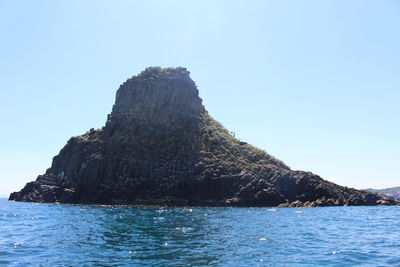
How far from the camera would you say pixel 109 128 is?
134375 mm

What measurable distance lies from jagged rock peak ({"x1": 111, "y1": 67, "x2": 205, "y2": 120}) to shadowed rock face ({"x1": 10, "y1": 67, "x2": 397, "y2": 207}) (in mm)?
413

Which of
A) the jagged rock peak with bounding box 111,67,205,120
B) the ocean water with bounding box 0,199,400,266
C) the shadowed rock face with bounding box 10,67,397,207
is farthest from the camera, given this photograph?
the jagged rock peak with bounding box 111,67,205,120

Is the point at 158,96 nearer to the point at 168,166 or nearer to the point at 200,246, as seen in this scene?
the point at 168,166

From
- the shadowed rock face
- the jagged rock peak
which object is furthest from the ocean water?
the jagged rock peak

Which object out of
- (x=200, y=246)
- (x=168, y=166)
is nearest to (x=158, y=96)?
(x=168, y=166)

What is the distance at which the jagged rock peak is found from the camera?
139125 mm

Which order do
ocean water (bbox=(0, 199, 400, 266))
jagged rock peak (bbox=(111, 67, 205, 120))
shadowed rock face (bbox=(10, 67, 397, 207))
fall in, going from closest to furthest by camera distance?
1. ocean water (bbox=(0, 199, 400, 266))
2. shadowed rock face (bbox=(10, 67, 397, 207))
3. jagged rock peak (bbox=(111, 67, 205, 120))

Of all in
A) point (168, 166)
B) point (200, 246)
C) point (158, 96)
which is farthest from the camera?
point (158, 96)

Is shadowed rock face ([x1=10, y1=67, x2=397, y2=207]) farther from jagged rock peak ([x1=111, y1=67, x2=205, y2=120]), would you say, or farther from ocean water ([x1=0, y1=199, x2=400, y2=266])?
Answer: ocean water ([x1=0, y1=199, x2=400, y2=266])

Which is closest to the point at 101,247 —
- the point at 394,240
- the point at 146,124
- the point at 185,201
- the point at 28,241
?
the point at 28,241

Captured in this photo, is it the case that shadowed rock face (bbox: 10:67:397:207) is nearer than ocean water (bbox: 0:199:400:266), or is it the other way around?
ocean water (bbox: 0:199:400:266)

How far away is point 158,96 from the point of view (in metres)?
143

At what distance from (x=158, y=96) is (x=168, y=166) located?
121 ft

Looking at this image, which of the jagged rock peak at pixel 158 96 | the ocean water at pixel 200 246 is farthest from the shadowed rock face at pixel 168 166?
the ocean water at pixel 200 246
